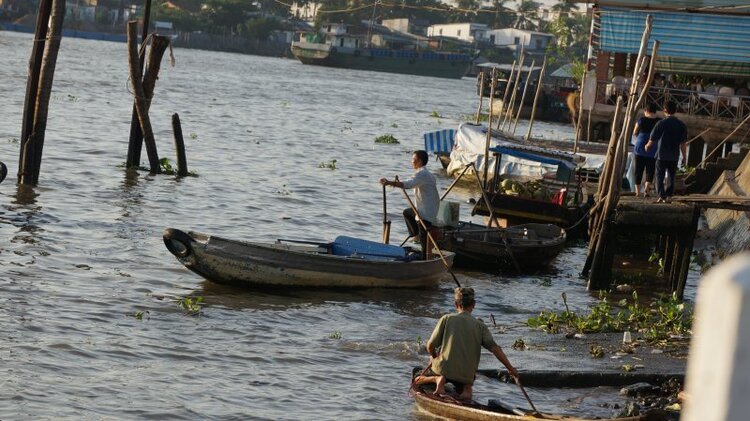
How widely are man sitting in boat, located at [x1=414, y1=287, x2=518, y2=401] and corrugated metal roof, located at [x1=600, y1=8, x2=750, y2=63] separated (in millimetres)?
22103

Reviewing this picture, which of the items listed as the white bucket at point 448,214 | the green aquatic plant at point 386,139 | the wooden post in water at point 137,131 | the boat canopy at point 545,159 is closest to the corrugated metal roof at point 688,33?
the boat canopy at point 545,159

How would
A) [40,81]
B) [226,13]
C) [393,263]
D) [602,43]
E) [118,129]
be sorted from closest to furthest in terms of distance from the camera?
[393,263]
[40,81]
[602,43]
[118,129]
[226,13]

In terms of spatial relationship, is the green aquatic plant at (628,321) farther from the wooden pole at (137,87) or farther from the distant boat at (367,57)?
the distant boat at (367,57)

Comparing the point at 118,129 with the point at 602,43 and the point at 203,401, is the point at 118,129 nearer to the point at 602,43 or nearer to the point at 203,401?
the point at 602,43

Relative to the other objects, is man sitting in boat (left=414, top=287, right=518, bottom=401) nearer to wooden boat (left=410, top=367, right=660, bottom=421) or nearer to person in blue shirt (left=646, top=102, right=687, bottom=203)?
wooden boat (left=410, top=367, right=660, bottom=421)

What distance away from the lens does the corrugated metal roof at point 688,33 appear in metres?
28.9

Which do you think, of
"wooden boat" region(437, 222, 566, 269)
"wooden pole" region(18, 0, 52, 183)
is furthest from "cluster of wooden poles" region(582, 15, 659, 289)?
"wooden pole" region(18, 0, 52, 183)

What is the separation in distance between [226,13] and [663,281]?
152m

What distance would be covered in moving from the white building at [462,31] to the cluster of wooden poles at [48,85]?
16014 centimetres

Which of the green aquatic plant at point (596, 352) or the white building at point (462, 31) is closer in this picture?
the green aquatic plant at point (596, 352)

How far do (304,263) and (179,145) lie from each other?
11.2 meters

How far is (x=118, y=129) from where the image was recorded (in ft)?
124

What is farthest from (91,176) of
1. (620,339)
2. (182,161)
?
(620,339)

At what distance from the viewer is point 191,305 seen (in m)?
13.5
